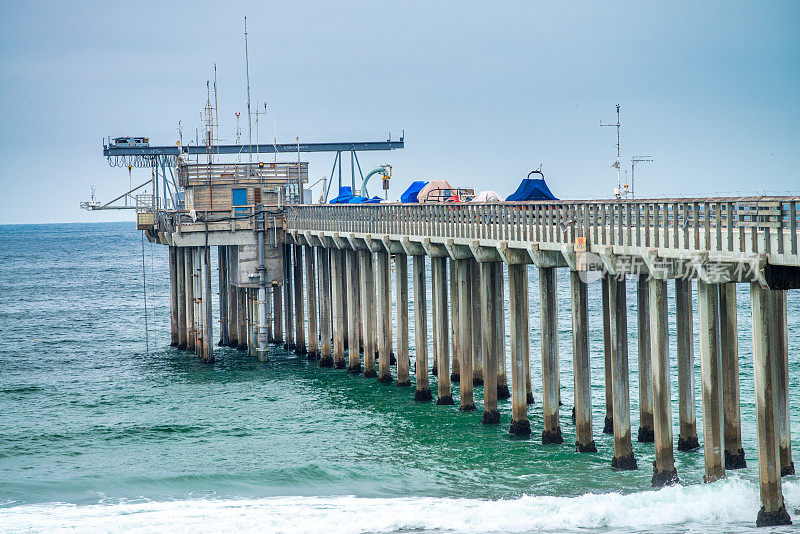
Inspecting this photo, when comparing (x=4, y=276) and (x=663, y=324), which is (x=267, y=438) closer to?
(x=663, y=324)

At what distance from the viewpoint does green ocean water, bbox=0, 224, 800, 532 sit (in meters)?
19.3

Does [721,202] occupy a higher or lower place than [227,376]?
higher

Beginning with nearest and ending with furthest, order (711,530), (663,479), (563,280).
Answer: (711,530), (663,479), (563,280)

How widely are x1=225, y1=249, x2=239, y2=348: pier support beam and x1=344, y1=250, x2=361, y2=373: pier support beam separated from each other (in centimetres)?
803

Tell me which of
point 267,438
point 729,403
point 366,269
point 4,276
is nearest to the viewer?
point 729,403

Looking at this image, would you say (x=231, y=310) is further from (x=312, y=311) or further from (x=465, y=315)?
(x=465, y=315)

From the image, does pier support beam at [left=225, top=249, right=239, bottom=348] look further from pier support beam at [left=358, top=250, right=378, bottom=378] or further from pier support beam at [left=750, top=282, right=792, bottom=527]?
pier support beam at [left=750, top=282, right=792, bottom=527]

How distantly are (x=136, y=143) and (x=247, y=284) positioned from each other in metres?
22.4

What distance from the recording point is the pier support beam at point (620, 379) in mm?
20453

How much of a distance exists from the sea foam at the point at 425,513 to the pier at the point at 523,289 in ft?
2.35

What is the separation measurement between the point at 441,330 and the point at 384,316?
5.06 meters

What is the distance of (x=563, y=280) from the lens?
4048 inches

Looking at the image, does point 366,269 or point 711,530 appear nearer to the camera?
point 711,530

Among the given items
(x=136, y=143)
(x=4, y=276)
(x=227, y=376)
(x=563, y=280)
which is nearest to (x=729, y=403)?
(x=227, y=376)
